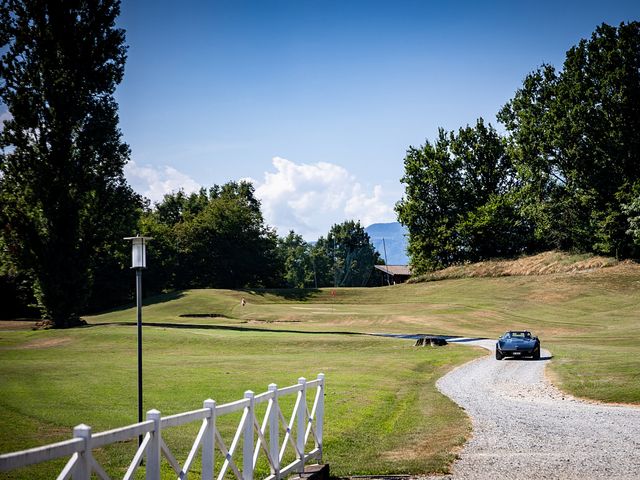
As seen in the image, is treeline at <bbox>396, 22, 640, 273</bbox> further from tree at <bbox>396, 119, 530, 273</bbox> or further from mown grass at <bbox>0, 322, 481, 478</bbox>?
mown grass at <bbox>0, 322, 481, 478</bbox>

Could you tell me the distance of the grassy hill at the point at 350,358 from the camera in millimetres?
14180

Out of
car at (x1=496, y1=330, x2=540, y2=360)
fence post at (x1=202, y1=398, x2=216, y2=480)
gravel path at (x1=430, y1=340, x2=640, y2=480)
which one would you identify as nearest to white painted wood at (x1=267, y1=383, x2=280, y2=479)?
fence post at (x1=202, y1=398, x2=216, y2=480)

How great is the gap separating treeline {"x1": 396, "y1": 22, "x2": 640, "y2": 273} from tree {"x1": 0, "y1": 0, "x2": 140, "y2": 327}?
151 ft

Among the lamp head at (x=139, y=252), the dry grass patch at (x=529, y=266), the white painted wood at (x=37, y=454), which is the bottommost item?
the white painted wood at (x=37, y=454)

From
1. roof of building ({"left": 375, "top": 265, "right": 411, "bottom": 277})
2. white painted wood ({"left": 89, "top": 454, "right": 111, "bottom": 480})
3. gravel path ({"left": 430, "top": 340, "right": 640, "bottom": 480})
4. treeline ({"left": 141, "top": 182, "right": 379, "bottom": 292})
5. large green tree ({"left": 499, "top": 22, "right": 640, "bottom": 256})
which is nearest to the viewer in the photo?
white painted wood ({"left": 89, "top": 454, "right": 111, "bottom": 480})

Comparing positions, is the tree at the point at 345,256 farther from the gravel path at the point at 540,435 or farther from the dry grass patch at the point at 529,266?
the gravel path at the point at 540,435

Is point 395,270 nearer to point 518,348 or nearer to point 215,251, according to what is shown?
point 215,251

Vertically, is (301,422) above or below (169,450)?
below

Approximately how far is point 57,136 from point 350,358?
31225 millimetres

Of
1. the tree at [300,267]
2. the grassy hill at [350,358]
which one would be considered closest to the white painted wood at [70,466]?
the grassy hill at [350,358]

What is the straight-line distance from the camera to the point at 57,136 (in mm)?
48812

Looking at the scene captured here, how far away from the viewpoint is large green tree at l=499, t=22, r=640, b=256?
68.4 m

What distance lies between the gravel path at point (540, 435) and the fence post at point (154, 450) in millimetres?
5606

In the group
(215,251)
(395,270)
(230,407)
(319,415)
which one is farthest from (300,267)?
(230,407)
